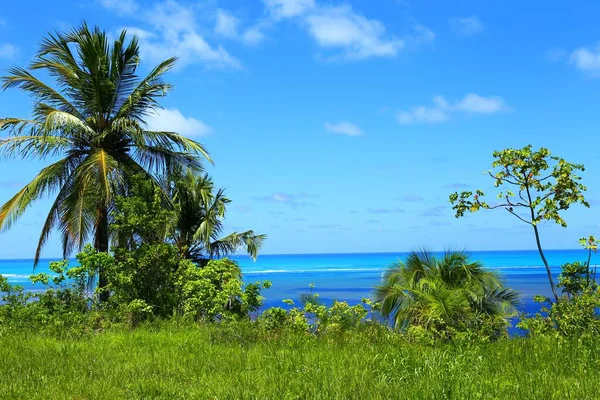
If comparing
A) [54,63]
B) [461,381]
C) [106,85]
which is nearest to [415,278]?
[461,381]

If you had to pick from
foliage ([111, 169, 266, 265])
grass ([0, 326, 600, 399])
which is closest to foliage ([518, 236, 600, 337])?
grass ([0, 326, 600, 399])

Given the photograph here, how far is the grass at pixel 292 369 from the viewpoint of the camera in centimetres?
540

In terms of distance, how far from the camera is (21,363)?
7.14m

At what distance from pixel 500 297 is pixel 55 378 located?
10.1 meters

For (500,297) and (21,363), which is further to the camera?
(500,297)

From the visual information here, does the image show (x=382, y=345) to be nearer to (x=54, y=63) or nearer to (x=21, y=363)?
(x=21, y=363)

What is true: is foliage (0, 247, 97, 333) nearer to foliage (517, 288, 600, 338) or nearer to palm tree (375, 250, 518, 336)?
palm tree (375, 250, 518, 336)

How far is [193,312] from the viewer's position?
12242 millimetres

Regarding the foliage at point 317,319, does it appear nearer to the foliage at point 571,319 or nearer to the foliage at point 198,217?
the foliage at point 571,319

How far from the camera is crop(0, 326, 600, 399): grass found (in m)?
5.40

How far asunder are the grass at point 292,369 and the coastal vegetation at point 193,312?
3 centimetres

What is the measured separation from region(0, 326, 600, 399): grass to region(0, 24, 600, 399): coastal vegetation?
31 millimetres

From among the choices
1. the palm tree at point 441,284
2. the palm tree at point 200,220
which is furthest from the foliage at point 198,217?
the palm tree at point 441,284

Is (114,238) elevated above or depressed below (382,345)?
above
